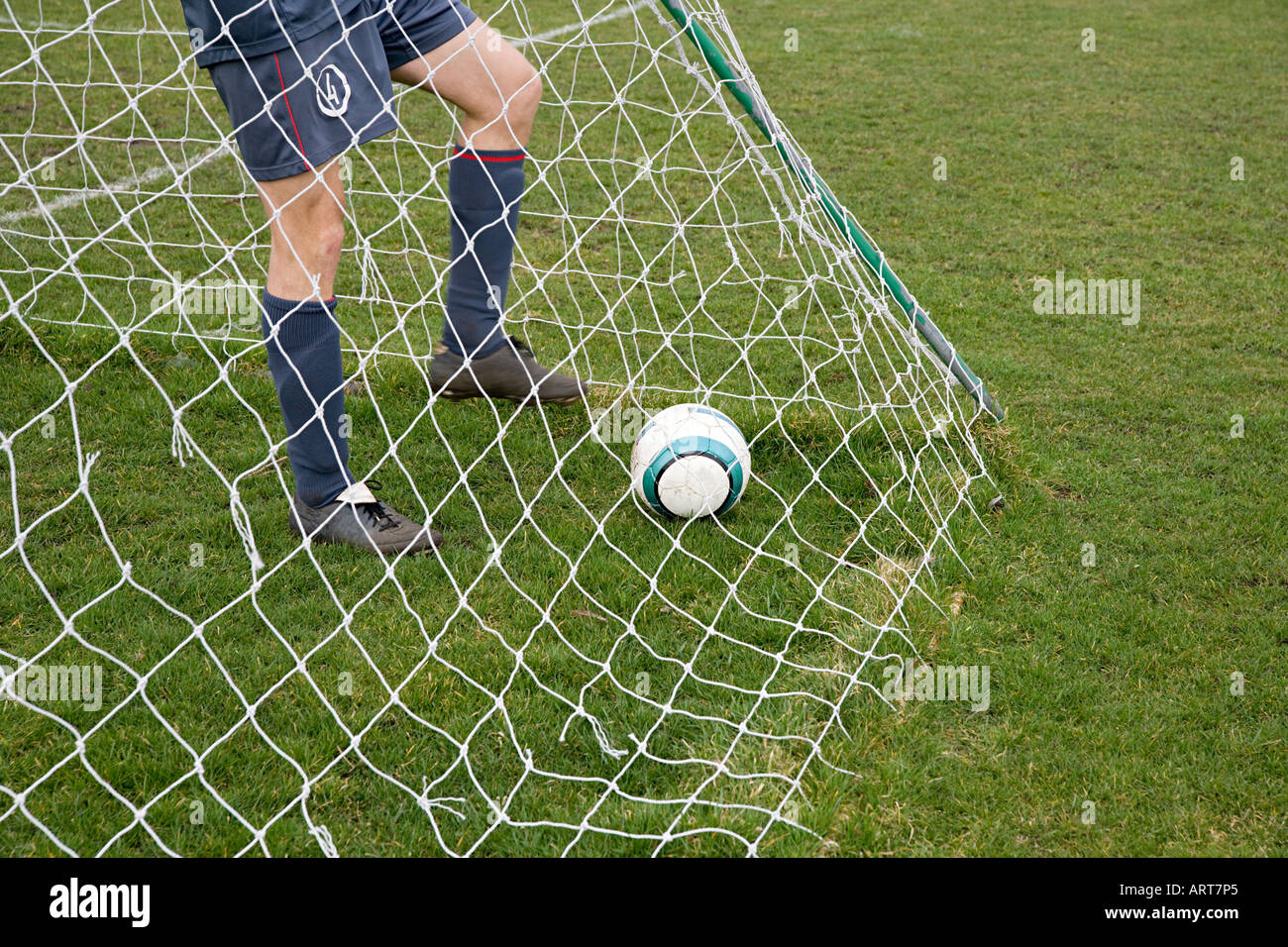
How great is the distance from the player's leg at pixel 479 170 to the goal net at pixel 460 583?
0.13 metres

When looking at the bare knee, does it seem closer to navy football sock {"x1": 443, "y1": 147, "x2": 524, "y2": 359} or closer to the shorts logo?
navy football sock {"x1": 443, "y1": 147, "x2": 524, "y2": 359}

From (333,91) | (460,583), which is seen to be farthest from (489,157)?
(460,583)

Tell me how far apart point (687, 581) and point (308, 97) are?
1275 mm

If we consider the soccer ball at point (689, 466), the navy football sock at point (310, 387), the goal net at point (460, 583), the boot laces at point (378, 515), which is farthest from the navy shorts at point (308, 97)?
the soccer ball at point (689, 466)

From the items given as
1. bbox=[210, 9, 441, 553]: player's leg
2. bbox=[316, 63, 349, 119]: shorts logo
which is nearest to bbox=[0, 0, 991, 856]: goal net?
bbox=[210, 9, 441, 553]: player's leg

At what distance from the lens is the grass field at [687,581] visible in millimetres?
1865

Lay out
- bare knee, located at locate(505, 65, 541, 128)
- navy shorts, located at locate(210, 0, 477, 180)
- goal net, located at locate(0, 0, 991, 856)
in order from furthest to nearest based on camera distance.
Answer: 1. bare knee, located at locate(505, 65, 541, 128)
2. navy shorts, located at locate(210, 0, 477, 180)
3. goal net, located at locate(0, 0, 991, 856)

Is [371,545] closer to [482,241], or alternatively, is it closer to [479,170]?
[482,241]

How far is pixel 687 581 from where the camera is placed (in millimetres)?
2471

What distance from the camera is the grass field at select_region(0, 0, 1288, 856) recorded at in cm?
187

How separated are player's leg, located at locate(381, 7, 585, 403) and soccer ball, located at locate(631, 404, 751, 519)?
1.06 ft

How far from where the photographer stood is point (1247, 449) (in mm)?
3066

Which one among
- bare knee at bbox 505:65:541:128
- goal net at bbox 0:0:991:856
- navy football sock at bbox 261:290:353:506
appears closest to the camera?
goal net at bbox 0:0:991:856
